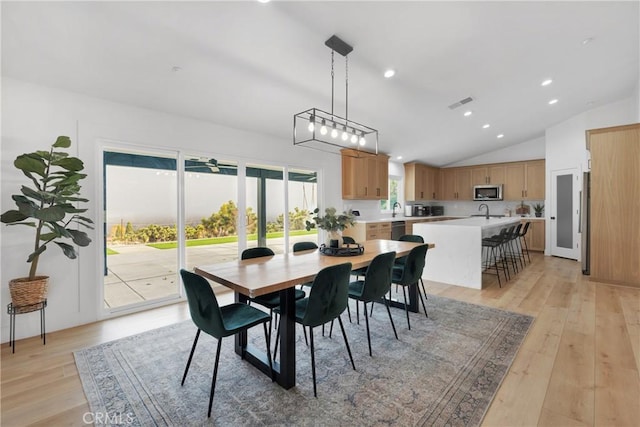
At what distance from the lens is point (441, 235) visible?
Answer: 14.5 feet

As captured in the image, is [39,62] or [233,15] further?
[39,62]

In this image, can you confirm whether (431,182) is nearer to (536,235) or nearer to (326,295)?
(536,235)

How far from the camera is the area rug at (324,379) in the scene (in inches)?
66.4

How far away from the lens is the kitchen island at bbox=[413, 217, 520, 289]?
13.4ft

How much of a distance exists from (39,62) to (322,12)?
2409 mm

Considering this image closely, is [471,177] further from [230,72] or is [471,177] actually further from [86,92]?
[86,92]

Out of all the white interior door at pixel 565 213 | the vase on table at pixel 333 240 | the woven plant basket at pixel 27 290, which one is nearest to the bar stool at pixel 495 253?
the white interior door at pixel 565 213

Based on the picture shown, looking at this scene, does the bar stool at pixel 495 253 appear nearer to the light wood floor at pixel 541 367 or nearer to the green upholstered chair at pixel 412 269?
the light wood floor at pixel 541 367

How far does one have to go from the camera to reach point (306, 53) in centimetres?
276

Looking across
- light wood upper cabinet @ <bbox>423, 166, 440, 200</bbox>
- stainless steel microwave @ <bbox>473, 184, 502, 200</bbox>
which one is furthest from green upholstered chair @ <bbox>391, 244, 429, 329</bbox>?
stainless steel microwave @ <bbox>473, 184, 502, 200</bbox>

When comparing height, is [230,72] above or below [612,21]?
below

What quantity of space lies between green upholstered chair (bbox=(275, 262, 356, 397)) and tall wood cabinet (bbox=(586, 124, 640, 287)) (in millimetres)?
4468

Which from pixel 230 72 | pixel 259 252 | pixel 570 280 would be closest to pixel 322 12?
pixel 230 72

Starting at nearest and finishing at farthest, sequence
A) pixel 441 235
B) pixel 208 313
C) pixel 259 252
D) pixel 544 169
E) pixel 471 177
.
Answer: pixel 208 313 < pixel 259 252 < pixel 441 235 < pixel 544 169 < pixel 471 177
